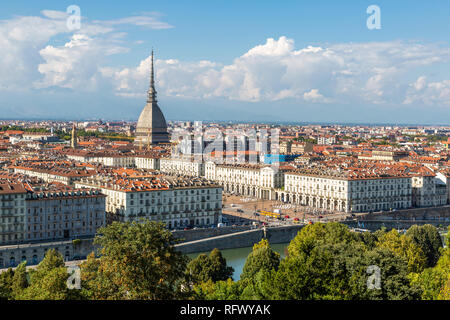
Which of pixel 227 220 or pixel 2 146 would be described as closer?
pixel 227 220

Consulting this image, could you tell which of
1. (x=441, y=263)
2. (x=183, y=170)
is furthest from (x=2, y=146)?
(x=441, y=263)

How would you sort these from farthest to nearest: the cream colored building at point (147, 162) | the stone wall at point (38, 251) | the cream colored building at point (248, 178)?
the cream colored building at point (147, 162)
the cream colored building at point (248, 178)
the stone wall at point (38, 251)

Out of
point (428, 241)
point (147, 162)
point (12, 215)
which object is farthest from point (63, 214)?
point (147, 162)

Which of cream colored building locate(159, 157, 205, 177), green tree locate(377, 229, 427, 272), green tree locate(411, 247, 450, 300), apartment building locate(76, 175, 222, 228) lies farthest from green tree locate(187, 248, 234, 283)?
cream colored building locate(159, 157, 205, 177)

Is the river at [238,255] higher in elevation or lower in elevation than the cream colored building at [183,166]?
lower

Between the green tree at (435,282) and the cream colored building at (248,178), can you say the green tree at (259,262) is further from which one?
the cream colored building at (248,178)

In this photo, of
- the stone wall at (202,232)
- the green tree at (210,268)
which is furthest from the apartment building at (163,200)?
the green tree at (210,268)
